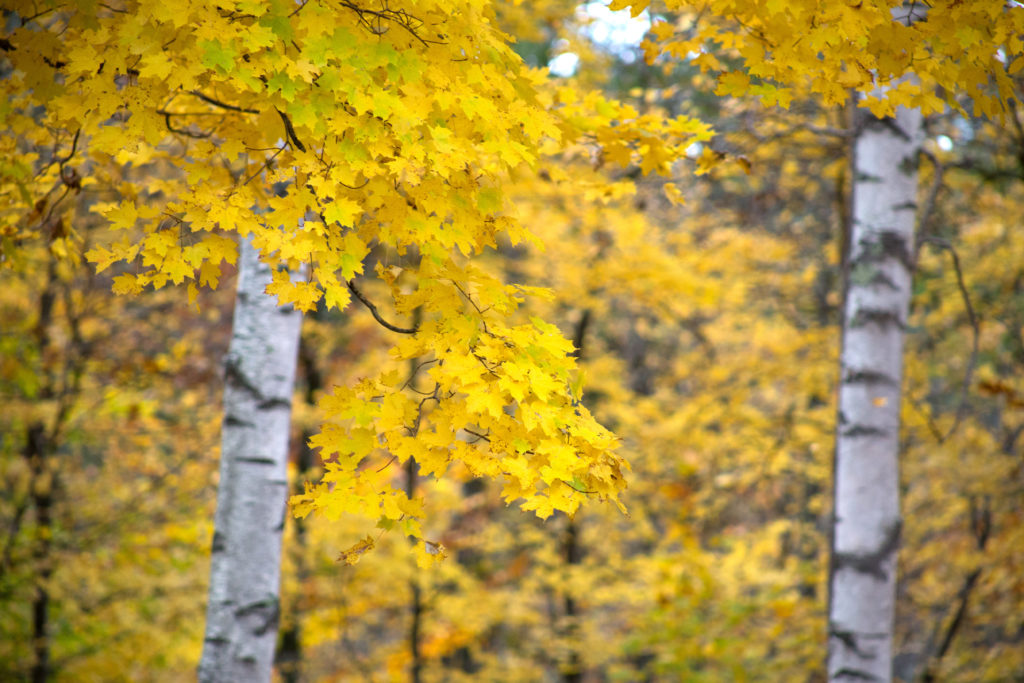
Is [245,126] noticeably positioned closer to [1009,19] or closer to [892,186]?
[1009,19]

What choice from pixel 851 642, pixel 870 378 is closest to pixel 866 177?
pixel 870 378

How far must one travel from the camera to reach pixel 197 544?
6797 millimetres

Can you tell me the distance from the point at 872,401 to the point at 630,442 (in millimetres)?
5441

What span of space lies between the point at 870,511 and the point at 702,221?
18.0 ft

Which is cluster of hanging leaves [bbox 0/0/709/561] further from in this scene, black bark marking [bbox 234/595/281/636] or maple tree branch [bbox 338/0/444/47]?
black bark marking [bbox 234/595/281/636]

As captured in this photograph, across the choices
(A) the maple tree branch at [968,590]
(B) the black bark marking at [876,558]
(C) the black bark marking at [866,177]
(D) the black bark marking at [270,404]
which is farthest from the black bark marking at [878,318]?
(A) the maple tree branch at [968,590]

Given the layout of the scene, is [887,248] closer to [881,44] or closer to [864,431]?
[864,431]

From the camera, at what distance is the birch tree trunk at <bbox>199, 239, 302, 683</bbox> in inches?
97.7

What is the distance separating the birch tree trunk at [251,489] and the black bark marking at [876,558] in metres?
2.10

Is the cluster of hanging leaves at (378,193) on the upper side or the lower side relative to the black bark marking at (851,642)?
upper

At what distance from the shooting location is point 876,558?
2703mm

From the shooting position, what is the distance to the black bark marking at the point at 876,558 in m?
2.69

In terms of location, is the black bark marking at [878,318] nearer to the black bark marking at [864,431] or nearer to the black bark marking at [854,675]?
the black bark marking at [864,431]

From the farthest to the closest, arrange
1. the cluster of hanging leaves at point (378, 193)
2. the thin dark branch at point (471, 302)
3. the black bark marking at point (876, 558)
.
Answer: the black bark marking at point (876, 558) < the thin dark branch at point (471, 302) < the cluster of hanging leaves at point (378, 193)
